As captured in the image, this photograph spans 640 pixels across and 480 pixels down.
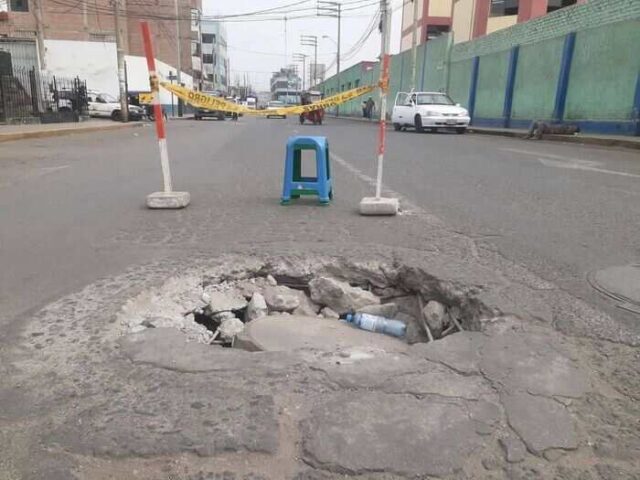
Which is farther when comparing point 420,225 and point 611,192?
point 611,192

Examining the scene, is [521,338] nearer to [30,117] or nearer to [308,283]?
[308,283]

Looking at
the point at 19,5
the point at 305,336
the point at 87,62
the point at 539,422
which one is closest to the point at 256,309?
the point at 305,336

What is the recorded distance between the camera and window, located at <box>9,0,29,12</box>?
46.1 metres

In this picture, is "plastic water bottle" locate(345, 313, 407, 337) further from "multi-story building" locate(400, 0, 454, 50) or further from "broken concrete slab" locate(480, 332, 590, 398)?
"multi-story building" locate(400, 0, 454, 50)

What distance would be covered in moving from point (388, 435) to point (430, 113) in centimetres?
2214

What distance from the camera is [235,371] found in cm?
230

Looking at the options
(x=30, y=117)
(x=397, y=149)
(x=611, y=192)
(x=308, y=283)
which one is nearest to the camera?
(x=308, y=283)

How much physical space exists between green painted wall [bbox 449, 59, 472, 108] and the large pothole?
91.7 ft

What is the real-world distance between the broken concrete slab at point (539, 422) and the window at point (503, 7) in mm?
39372

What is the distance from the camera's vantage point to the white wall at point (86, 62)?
3831cm

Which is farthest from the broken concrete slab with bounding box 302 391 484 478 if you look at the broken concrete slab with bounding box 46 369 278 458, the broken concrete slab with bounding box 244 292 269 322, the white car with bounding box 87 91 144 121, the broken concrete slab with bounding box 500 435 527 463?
the white car with bounding box 87 91 144 121

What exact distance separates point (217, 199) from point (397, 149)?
27.6 ft

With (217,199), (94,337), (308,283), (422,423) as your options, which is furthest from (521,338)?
(217,199)

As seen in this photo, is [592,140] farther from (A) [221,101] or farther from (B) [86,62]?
(B) [86,62]
